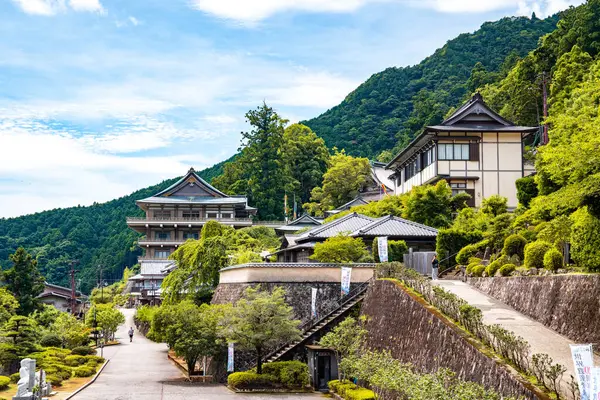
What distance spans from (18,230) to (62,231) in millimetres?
7937

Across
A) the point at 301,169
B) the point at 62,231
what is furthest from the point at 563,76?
the point at 62,231

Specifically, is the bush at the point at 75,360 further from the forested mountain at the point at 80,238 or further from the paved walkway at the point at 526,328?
the forested mountain at the point at 80,238

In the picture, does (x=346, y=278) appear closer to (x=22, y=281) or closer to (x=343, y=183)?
(x=22, y=281)

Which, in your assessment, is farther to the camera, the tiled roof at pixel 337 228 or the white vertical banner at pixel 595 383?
the tiled roof at pixel 337 228

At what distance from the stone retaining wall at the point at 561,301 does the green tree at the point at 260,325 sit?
416 inches

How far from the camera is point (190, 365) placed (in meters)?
36.2

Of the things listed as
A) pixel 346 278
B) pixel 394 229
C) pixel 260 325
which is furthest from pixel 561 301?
pixel 394 229

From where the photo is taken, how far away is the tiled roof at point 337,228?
40188 millimetres

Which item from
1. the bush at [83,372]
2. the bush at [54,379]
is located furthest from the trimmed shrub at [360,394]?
the bush at [83,372]

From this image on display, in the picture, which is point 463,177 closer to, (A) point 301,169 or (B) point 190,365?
(B) point 190,365

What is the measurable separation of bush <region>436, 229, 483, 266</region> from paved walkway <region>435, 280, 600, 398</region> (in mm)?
8560

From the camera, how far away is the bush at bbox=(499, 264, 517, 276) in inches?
1011

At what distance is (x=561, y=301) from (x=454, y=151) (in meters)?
29.7

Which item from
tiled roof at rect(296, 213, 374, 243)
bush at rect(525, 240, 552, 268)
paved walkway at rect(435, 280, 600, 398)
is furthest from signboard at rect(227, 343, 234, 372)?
bush at rect(525, 240, 552, 268)
